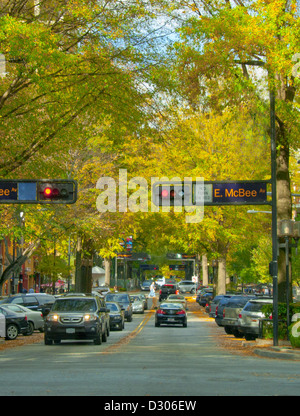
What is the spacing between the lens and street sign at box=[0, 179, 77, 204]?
23562 millimetres

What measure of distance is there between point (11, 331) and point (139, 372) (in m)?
15.8

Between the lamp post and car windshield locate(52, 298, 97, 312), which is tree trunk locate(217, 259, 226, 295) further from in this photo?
the lamp post

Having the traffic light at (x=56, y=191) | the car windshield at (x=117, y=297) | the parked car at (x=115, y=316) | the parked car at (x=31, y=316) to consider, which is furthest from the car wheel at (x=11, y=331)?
the car windshield at (x=117, y=297)

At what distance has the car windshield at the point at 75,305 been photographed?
83.0 ft

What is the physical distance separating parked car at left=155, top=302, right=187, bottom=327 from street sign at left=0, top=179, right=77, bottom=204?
17076 millimetres

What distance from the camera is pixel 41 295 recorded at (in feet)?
127

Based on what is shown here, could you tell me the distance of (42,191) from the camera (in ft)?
77.5

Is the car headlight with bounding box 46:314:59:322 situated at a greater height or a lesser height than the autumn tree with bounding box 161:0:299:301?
lesser

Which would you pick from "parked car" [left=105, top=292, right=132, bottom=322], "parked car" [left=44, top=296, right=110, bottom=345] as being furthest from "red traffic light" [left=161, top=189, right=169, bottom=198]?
"parked car" [left=105, top=292, right=132, bottom=322]

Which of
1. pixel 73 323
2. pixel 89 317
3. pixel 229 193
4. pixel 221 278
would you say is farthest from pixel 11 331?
pixel 221 278

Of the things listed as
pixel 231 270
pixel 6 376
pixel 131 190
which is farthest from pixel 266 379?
pixel 231 270

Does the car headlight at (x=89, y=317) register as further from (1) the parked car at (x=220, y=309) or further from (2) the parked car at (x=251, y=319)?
(1) the parked car at (x=220, y=309)

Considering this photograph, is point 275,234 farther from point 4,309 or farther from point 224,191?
point 4,309

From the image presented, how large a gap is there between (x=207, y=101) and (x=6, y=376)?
14.3 metres
